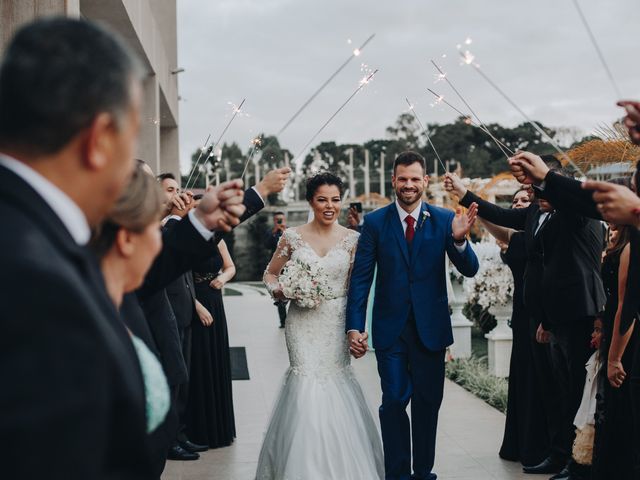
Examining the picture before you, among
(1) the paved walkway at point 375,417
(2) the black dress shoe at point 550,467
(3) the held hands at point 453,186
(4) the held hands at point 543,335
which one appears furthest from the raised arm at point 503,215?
(2) the black dress shoe at point 550,467

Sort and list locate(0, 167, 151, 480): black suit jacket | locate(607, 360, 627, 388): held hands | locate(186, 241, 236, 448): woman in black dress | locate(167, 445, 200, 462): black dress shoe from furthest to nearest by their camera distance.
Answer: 1. locate(186, 241, 236, 448): woman in black dress
2. locate(167, 445, 200, 462): black dress shoe
3. locate(607, 360, 627, 388): held hands
4. locate(0, 167, 151, 480): black suit jacket

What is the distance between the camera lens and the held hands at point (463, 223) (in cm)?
514

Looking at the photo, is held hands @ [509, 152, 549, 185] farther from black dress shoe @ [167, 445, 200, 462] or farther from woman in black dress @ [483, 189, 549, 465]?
black dress shoe @ [167, 445, 200, 462]

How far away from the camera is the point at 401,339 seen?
5.35m

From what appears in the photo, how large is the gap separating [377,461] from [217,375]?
185 centimetres

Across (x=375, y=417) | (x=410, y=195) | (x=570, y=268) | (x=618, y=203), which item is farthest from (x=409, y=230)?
(x=618, y=203)

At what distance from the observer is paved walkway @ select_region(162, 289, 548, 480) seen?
19.4ft

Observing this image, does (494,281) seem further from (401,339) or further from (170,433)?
(170,433)

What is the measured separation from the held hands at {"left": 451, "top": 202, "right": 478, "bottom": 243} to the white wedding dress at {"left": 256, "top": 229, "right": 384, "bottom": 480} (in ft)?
2.83

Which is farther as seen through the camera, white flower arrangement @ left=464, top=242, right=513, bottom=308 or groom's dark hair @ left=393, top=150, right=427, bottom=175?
white flower arrangement @ left=464, top=242, right=513, bottom=308

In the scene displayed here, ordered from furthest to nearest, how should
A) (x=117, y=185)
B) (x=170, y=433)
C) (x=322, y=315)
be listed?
(x=322, y=315) → (x=170, y=433) → (x=117, y=185)

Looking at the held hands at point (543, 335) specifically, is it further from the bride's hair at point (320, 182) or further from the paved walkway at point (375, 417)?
the bride's hair at point (320, 182)

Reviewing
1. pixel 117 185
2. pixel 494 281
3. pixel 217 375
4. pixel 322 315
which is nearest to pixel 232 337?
pixel 494 281

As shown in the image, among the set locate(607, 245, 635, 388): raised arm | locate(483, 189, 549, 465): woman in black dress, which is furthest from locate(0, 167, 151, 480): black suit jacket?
locate(483, 189, 549, 465): woman in black dress
